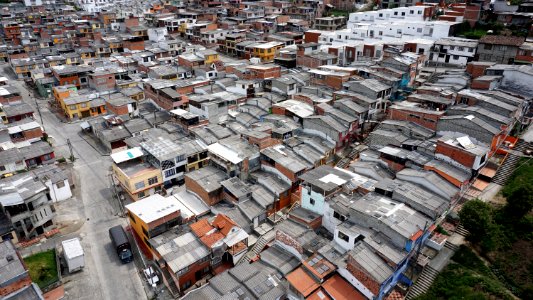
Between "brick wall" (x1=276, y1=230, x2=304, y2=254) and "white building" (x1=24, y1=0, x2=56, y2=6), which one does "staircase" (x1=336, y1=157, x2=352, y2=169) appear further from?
"white building" (x1=24, y1=0, x2=56, y2=6)

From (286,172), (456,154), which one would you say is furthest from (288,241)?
(456,154)

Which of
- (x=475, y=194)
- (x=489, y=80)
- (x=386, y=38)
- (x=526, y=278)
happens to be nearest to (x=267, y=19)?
(x=386, y=38)

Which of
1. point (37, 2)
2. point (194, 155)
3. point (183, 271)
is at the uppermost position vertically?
point (37, 2)

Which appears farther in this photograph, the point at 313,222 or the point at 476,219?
the point at 313,222

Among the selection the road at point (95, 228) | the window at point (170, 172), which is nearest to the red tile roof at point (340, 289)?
the road at point (95, 228)

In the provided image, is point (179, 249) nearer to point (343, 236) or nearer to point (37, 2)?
point (343, 236)

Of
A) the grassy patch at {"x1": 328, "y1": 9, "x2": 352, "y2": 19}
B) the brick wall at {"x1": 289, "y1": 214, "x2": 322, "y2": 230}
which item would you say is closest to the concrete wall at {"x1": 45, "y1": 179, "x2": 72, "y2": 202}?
the brick wall at {"x1": 289, "y1": 214, "x2": 322, "y2": 230}

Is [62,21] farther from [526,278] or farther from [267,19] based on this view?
[526,278]
